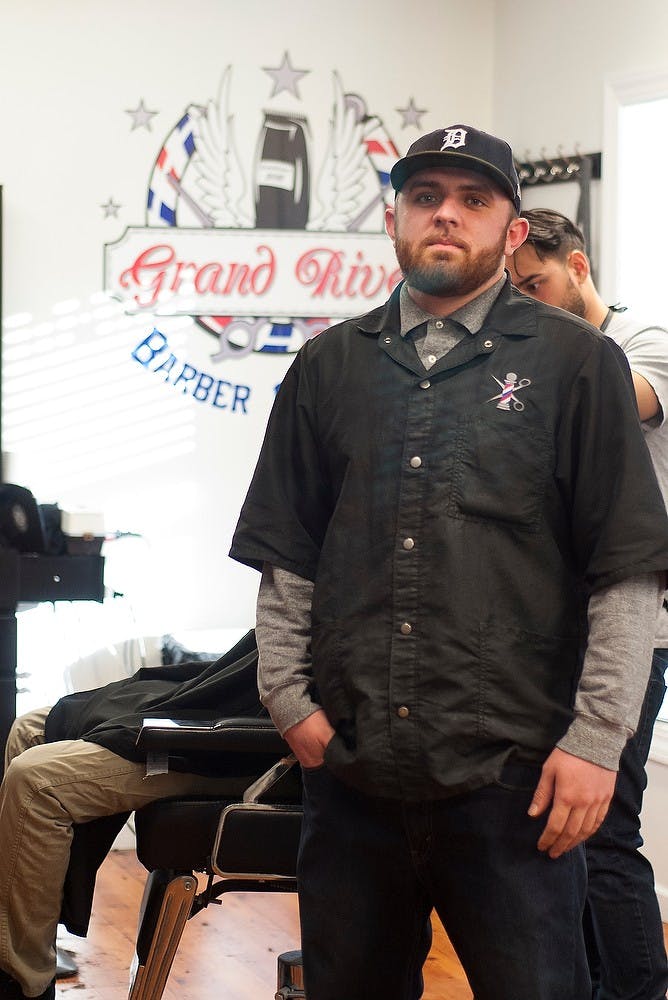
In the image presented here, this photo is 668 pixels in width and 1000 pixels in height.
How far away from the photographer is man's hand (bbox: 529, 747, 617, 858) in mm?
1429

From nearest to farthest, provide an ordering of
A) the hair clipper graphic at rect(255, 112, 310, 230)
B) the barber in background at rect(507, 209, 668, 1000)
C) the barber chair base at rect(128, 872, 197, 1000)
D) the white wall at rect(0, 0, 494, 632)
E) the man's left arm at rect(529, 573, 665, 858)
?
the man's left arm at rect(529, 573, 665, 858)
the barber in background at rect(507, 209, 668, 1000)
the barber chair base at rect(128, 872, 197, 1000)
the white wall at rect(0, 0, 494, 632)
the hair clipper graphic at rect(255, 112, 310, 230)

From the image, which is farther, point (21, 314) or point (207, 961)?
point (21, 314)

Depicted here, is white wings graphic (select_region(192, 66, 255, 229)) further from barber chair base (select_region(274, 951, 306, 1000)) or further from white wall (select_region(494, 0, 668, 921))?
barber chair base (select_region(274, 951, 306, 1000))

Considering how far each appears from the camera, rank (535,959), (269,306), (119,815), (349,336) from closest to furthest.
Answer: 1. (535,959)
2. (349,336)
3. (119,815)
4. (269,306)

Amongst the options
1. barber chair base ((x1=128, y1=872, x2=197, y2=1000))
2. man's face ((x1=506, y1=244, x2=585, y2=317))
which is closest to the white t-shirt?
man's face ((x1=506, y1=244, x2=585, y2=317))

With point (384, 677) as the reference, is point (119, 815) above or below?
below

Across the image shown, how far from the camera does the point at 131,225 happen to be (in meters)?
4.24

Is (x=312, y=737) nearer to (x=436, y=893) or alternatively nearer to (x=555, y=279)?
(x=436, y=893)

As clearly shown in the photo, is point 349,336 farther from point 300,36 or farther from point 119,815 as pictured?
point 300,36

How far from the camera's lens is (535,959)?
145cm

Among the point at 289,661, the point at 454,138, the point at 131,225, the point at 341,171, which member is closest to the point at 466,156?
the point at 454,138

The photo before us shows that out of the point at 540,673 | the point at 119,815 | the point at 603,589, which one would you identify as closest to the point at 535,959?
the point at 540,673

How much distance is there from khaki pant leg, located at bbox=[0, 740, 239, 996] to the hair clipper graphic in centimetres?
249

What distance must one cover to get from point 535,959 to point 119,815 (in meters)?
1.23
